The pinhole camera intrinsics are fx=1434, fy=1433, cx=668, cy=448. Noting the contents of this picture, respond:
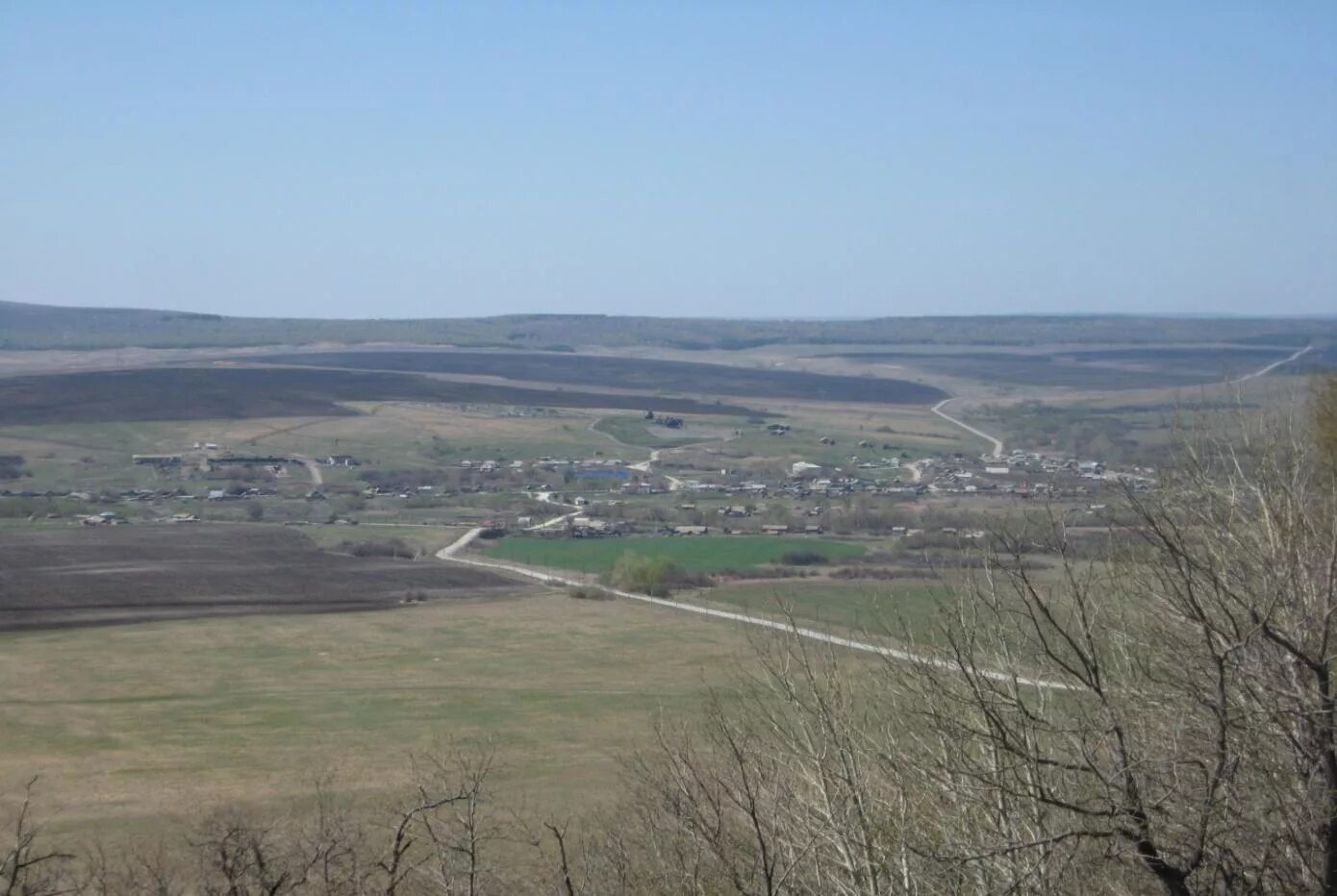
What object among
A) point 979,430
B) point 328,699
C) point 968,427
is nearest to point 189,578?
point 328,699

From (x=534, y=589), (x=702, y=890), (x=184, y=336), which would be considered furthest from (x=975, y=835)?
(x=184, y=336)

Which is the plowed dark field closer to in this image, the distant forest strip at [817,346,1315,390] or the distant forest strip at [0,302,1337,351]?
the distant forest strip at [817,346,1315,390]

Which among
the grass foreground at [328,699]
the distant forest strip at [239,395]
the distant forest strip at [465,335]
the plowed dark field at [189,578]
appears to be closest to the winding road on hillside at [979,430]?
the distant forest strip at [239,395]

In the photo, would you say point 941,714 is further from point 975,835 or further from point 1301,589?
point 1301,589

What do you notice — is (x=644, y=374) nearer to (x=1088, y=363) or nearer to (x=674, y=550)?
(x=1088, y=363)

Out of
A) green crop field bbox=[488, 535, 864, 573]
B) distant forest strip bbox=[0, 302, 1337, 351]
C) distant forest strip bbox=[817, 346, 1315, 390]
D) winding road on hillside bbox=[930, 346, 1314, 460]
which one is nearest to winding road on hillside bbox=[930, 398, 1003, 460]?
winding road on hillside bbox=[930, 346, 1314, 460]

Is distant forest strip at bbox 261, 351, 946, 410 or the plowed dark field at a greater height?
distant forest strip at bbox 261, 351, 946, 410
